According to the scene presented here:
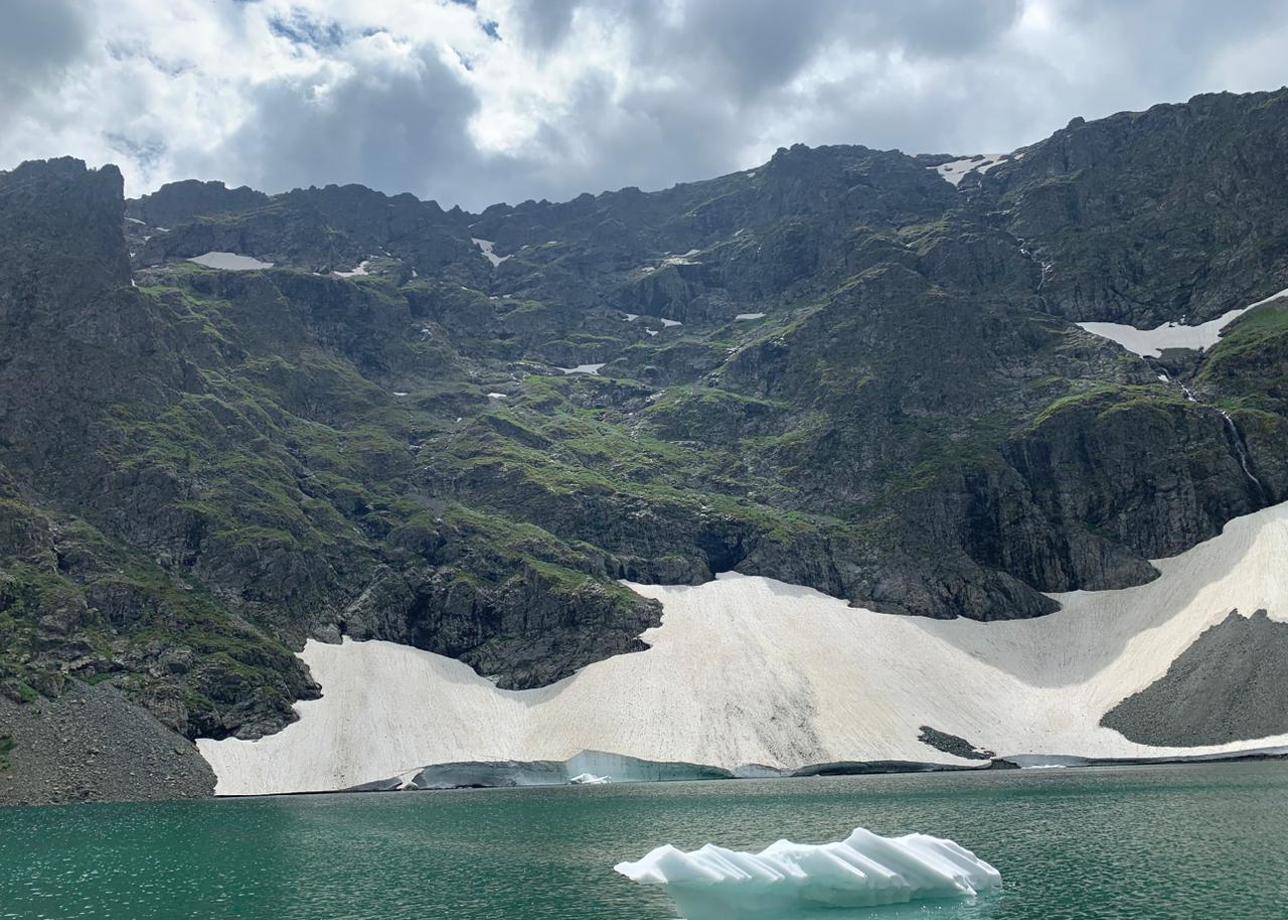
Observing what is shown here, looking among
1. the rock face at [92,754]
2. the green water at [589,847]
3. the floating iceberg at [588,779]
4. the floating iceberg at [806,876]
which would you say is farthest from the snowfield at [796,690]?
the floating iceberg at [806,876]

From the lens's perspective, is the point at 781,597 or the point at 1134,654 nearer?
the point at 1134,654

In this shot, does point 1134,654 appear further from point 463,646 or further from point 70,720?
point 70,720

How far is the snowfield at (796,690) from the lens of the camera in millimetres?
142500

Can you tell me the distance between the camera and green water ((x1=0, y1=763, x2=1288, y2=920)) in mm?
45406

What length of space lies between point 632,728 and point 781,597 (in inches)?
2124

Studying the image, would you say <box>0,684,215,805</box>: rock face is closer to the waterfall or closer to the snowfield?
the snowfield

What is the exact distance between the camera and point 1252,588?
148 metres

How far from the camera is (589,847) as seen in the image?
66312 mm

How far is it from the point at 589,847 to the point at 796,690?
9534 centimetres

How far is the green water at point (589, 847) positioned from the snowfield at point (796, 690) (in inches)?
1305

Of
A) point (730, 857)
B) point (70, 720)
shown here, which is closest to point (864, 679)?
point (70, 720)

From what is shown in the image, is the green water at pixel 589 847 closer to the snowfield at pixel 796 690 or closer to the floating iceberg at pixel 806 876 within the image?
the floating iceberg at pixel 806 876

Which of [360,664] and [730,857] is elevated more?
[360,664]

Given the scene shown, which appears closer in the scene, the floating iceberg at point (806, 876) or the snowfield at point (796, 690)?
the floating iceberg at point (806, 876)
